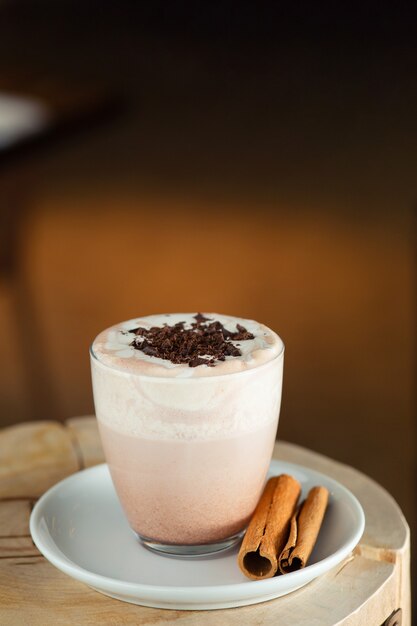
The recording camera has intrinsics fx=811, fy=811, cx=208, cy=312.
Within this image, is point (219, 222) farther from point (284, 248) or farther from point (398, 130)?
point (398, 130)

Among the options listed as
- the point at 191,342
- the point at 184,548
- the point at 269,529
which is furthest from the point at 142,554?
the point at 191,342

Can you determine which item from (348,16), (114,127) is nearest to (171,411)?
(348,16)

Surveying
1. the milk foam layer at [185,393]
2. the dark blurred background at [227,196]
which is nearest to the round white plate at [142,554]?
the milk foam layer at [185,393]

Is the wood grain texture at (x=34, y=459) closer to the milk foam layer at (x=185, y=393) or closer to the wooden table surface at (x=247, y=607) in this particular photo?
the wooden table surface at (x=247, y=607)

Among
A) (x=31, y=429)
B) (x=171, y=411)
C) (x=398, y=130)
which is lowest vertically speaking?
(x=31, y=429)

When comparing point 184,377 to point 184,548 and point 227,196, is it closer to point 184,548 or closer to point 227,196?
point 184,548
